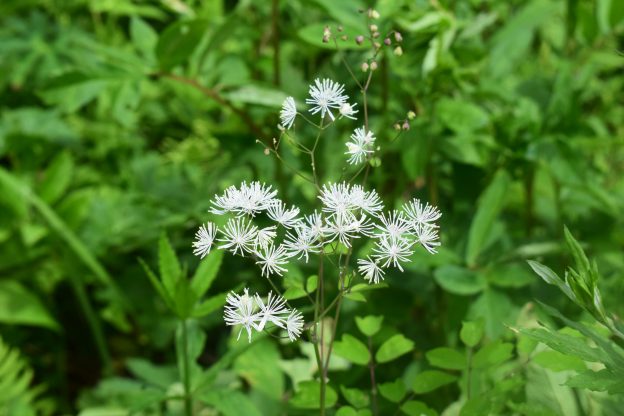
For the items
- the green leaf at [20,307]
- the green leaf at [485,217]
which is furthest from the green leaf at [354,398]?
the green leaf at [20,307]

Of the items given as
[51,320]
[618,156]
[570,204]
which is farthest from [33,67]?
[618,156]

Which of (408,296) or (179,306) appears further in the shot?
(408,296)

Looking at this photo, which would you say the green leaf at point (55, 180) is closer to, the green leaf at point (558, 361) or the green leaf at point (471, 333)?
the green leaf at point (471, 333)

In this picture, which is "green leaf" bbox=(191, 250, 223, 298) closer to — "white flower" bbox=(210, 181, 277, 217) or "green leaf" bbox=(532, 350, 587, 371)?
"white flower" bbox=(210, 181, 277, 217)

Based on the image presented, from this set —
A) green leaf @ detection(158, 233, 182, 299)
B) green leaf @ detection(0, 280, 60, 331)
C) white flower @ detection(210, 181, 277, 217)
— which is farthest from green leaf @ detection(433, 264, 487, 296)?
green leaf @ detection(0, 280, 60, 331)

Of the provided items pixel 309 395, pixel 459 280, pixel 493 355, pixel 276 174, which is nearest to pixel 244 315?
pixel 309 395

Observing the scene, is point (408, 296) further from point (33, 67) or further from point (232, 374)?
point (33, 67)

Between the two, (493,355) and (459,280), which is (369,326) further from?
(459,280)

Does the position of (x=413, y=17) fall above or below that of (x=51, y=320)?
above
